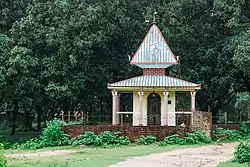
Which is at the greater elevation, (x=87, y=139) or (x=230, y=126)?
(x=230, y=126)

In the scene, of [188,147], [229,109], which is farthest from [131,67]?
[229,109]

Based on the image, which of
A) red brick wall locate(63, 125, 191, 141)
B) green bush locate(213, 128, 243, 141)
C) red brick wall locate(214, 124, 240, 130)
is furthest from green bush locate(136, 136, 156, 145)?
red brick wall locate(214, 124, 240, 130)

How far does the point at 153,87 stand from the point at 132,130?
11.2 ft

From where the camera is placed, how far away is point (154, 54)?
3212cm

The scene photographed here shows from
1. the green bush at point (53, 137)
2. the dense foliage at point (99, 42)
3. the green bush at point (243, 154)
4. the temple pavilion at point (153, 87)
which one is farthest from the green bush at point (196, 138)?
the green bush at point (243, 154)

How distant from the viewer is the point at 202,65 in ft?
121

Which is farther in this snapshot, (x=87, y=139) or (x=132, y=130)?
(x=132, y=130)

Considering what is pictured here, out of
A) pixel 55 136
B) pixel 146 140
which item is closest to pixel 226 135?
pixel 146 140

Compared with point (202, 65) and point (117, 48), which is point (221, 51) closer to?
point (202, 65)

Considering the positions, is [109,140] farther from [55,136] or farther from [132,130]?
[55,136]

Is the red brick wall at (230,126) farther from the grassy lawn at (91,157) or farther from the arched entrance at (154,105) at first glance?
the grassy lawn at (91,157)

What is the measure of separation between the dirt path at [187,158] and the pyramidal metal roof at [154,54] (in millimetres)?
7962

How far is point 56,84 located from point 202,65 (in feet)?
35.9

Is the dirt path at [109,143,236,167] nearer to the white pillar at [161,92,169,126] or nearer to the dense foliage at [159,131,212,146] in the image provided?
the dense foliage at [159,131,212,146]
